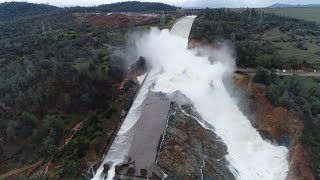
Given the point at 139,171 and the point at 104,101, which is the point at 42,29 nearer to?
the point at 104,101

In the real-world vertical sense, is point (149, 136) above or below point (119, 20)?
below

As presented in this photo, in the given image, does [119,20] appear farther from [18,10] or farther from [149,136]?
[18,10]

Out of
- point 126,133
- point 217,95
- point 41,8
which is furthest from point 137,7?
point 126,133

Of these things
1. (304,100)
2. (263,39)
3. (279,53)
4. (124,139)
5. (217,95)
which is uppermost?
(263,39)

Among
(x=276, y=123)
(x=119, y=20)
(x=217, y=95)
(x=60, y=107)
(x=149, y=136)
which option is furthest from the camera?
(x=119, y=20)

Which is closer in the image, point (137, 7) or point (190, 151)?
point (190, 151)

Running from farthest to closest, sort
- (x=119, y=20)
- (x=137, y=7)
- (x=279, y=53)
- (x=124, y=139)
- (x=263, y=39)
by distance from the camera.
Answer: (x=137, y=7), (x=119, y=20), (x=263, y=39), (x=279, y=53), (x=124, y=139)

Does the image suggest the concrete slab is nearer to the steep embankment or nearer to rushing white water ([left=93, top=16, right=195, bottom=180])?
rushing white water ([left=93, top=16, right=195, bottom=180])
